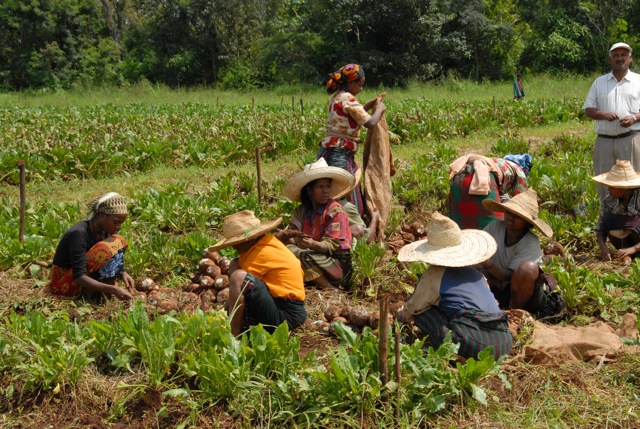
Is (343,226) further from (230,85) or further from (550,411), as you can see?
(230,85)

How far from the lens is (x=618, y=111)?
21.7 feet

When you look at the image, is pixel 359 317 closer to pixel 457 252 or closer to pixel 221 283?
pixel 457 252

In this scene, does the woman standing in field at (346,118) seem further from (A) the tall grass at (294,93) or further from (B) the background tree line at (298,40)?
(B) the background tree line at (298,40)

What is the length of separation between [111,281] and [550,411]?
3.47 m

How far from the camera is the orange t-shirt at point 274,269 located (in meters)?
4.44

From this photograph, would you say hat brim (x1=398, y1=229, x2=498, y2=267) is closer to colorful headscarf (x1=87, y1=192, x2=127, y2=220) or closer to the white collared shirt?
colorful headscarf (x1=87, y1=192, x2=127, y2=220)

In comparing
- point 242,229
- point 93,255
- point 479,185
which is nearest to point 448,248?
point 242,229

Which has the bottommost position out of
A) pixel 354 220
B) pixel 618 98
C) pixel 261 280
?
pixel 354 220

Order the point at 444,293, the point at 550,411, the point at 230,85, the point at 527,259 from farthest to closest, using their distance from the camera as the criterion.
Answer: the point at 230,85 → the point at 527,259 → the point at 444,293 → the point at 550,411

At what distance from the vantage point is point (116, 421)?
3555 mm

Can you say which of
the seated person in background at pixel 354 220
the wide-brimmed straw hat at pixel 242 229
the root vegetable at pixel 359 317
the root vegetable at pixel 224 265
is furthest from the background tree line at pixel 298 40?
the wide-brimmed straw hat at pixel 242 229

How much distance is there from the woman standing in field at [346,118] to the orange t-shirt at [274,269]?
7.24 ft

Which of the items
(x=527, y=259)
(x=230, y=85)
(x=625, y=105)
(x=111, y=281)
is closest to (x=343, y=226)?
(x=527, y=259)

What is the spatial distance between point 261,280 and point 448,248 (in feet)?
4.14
